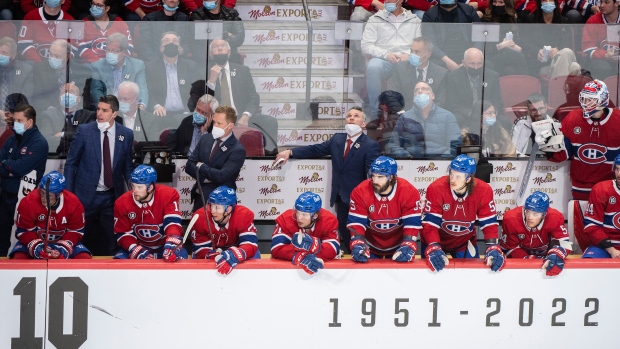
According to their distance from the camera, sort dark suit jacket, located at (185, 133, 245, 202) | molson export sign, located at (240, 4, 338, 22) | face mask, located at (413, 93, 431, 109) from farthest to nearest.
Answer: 1. molson export sign, located at (240, 4, 338, 22)
2. face mask, located at (413, 93, 431, 109)
3. dark suit jacket, located at (185, 133, 245, 202)

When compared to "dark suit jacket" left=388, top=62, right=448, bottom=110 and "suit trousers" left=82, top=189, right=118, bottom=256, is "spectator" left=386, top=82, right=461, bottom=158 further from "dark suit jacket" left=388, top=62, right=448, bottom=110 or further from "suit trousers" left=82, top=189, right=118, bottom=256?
"suit trousers" left=82, top=189, right=118, bottom=256

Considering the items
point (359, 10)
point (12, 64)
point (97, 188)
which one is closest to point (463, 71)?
point (359, 10)

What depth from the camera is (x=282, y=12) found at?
11.2 meters

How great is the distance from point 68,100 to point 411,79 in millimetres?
3066

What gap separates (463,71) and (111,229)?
342cm

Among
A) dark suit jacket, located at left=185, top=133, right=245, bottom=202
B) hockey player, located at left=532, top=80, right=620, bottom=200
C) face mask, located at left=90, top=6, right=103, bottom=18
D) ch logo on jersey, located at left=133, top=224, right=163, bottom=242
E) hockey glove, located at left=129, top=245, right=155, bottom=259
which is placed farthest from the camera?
face mask, located at left=90, top=6, right=103, bottom=18

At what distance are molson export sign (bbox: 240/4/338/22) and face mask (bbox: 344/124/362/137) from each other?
8.29 ft

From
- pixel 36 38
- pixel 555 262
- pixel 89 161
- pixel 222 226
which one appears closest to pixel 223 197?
pixel 222 226

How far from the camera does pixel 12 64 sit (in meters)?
9.00

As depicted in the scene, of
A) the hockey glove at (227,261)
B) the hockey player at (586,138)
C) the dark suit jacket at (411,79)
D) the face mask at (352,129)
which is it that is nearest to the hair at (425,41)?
the dark suit jacket at (411,79)

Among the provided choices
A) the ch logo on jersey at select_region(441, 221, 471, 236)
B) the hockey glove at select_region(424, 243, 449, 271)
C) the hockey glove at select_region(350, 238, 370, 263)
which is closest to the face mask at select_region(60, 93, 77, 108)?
the hockey glove at select_region(350, 238, 370, 263)

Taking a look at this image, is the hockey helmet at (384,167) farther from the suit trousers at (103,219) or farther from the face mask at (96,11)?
the face mask at (96,11)

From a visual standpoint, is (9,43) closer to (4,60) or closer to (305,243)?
(4,60)

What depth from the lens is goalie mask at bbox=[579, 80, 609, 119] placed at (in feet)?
28.9
